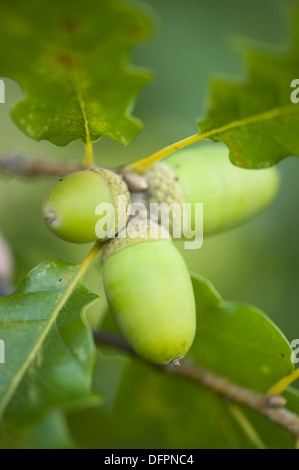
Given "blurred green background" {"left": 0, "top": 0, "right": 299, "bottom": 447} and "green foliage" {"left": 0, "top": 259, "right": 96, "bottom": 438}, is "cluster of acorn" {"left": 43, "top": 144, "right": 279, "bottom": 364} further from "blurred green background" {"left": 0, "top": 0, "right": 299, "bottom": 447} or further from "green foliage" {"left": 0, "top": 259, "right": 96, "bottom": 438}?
"blurred green background" {"left": 0, "top": 0, "right": 299, "bottom": 447}

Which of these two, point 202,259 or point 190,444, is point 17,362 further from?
point 202,259

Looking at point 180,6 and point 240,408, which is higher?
point 180,6

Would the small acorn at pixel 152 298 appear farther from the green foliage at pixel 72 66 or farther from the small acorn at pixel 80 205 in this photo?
the green foliage at pixel 72 66

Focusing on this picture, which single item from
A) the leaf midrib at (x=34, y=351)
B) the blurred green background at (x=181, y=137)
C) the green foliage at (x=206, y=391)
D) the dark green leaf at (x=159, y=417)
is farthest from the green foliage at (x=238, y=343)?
the blurred green background at (x=181, y=137)

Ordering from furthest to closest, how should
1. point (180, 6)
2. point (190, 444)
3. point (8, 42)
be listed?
point (180, 6)
point (190, 444)
point (8, 42)

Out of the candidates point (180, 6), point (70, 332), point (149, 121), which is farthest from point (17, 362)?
point (180, 6)

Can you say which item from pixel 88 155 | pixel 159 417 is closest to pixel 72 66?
pixel 88 155

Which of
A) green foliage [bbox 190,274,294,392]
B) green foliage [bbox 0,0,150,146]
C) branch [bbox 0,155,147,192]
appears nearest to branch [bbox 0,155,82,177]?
branch [bbox 0,155,147,192]
